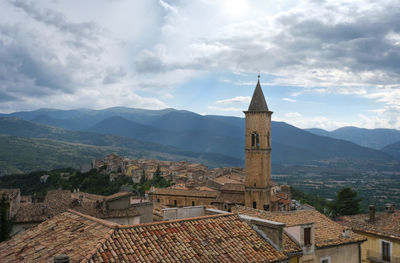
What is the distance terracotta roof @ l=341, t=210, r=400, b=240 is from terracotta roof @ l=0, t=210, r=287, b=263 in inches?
552

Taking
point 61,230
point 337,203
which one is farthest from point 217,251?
point 337,203

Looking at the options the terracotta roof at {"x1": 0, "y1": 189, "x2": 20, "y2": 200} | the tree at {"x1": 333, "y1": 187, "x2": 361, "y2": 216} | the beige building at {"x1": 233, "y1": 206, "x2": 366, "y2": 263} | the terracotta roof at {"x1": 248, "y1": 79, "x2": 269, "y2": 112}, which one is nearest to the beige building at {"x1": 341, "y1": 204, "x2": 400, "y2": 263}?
the beige building at {"x1": 233, "y1": 206, "x2": 366, "y2": 263}

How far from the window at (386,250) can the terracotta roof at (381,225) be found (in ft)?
2.00

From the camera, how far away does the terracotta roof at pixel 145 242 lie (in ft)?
38.9

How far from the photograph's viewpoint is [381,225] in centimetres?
2600

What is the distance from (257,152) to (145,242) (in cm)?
3673

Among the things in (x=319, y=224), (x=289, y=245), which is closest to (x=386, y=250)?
(x=319, y=224)

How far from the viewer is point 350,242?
19406 mm

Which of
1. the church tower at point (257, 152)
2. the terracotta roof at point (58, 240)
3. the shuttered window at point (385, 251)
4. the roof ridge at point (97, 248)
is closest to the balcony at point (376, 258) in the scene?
the shuttered window at point (385, 251)

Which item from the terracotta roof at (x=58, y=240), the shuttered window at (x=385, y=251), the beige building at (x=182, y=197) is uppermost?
the terracotta roof at (x=58, y=240)

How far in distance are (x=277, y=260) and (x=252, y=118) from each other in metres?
35.9

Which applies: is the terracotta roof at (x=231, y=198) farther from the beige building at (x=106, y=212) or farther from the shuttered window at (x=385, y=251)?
the shuttered window at (x=385, y=251)

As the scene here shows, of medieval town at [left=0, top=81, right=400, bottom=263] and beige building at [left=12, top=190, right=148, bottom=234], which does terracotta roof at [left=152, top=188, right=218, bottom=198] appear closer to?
beige building at [left=12, top=190, right=148, bottom=234]

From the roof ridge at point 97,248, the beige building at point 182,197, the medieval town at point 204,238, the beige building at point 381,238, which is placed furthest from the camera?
the beige building at point 182,197
